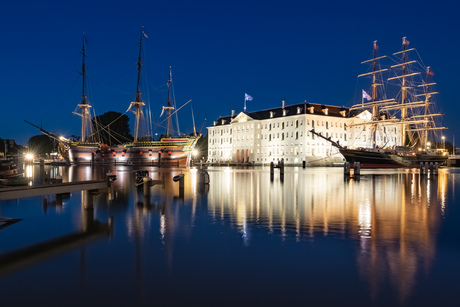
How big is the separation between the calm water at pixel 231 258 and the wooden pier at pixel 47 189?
3.34ft

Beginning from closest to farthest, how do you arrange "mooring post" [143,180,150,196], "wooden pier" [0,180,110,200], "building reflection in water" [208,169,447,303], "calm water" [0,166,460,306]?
"calm water" [0,166,460,306], "building reflection in water" [208,169,447,303], "wooden pier" [0,180,110,200], "mooring post" [143,180,150,196]

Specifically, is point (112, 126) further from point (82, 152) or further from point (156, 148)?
point (156, 148)

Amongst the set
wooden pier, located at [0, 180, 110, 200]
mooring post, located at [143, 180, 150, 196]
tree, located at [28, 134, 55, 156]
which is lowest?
mooring post, located at [143, 180, 150, 196]

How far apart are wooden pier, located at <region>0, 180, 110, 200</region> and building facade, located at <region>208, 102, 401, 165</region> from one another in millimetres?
89145

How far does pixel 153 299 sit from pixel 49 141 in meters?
177

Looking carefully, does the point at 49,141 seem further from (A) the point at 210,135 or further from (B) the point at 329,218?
(B) the point at 329,218

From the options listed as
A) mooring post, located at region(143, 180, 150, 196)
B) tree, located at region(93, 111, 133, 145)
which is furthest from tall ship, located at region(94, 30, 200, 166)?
mooring post, located at region(143, 180, 150, 196)

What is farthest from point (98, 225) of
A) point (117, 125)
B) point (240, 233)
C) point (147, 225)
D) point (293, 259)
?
point (117, 125)

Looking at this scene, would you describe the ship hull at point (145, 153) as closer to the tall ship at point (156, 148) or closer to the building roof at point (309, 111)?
the tall ship at point (156, 148)

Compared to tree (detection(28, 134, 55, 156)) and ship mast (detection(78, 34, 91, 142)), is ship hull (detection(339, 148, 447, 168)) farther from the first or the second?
tree (detection(28, 134, 55, 156))

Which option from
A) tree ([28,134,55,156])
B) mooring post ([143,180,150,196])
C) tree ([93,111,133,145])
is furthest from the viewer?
tree ([28,134,55,156])

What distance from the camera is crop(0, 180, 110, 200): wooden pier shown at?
11299 millimetres

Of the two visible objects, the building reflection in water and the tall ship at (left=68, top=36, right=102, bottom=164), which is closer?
the building reflection in water

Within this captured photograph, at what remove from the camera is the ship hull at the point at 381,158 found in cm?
8962
